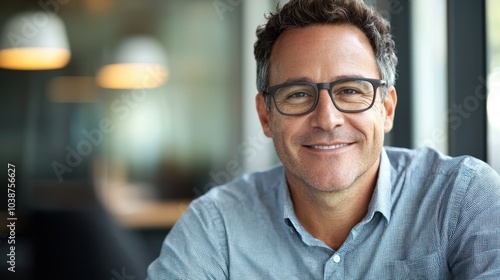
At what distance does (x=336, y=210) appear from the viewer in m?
1.64

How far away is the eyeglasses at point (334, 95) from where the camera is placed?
62.2 inches

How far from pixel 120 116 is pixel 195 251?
3.76 metres

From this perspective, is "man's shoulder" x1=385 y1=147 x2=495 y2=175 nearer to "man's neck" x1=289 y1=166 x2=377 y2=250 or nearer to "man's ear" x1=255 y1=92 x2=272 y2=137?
"man's neck" x1=289 y1=166 x2=377 y2=250

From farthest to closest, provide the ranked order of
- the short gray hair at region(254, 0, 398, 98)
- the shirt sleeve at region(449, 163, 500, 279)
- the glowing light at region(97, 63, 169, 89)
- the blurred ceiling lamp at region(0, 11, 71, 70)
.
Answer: the glowing light at region(97, 63, 169, 89)
the blurred ceiling lamp at region(0, 11, 71, 70)
the short gray hair at region(254, 0, 398, 98)
the shirt sleeve at region(449, 163, 500, 279)

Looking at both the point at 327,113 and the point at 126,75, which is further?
the point at 126,75

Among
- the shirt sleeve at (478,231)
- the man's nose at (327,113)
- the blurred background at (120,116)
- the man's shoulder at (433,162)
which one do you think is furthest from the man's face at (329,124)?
the blurred background at (120,116)

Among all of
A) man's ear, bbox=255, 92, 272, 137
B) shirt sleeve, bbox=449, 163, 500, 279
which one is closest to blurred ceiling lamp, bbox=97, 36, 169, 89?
man's ear, bbox=255, 92, 272, 137

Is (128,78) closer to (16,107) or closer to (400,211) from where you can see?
(16,107)

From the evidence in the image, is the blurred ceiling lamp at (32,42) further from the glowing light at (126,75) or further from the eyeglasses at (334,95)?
the eyeglasses at (334,95)

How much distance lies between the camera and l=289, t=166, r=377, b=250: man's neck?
1.63m

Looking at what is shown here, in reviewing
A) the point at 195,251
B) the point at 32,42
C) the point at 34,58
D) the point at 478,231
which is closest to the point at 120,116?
the point at 34,58

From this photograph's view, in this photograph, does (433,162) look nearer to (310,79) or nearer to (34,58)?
(310,79)

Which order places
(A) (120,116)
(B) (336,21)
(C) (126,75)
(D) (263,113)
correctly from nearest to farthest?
(B) (336,21) < (D) (263,113) < (C) (126,75) < (A) (120,116)

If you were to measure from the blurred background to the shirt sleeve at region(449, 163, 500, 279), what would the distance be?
233 centimetres
